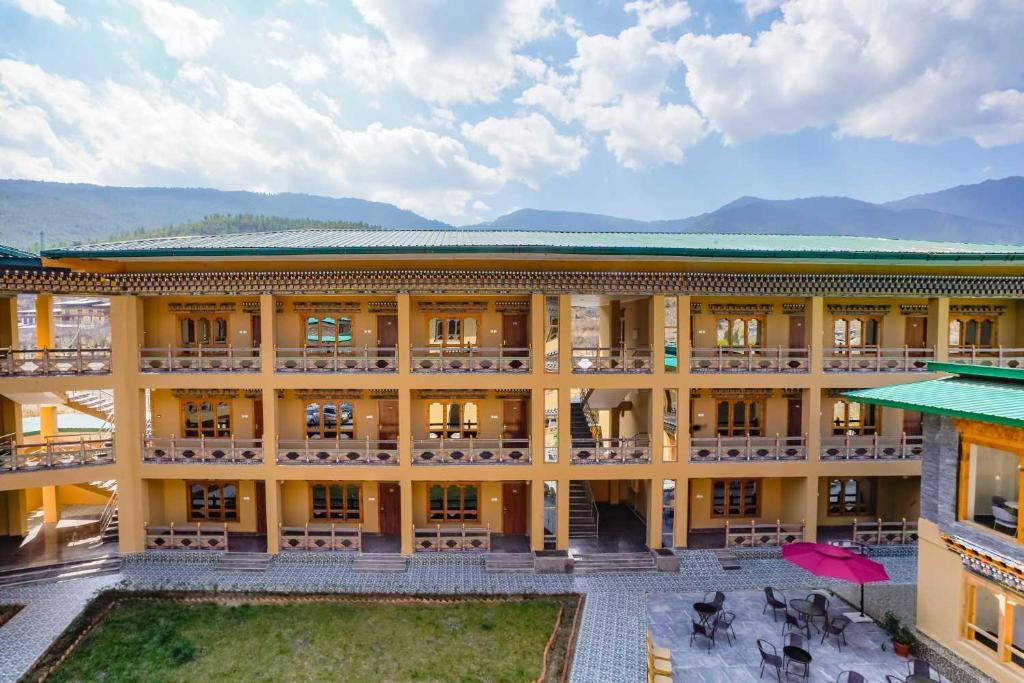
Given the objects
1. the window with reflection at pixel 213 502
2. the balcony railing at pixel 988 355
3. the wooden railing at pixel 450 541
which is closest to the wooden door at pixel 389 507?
the wooden railing at pixel 450 541

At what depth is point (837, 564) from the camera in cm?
1293

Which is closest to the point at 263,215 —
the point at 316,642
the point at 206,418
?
the point at 206,418

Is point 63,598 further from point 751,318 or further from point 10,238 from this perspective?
point 10,238

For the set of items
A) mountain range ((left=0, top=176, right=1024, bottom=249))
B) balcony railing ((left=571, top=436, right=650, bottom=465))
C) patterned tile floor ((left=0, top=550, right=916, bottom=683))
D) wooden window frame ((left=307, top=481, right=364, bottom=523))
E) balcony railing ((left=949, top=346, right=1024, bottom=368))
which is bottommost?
patterned tile floor ((left=0, top=550, right=916, bottom=683))

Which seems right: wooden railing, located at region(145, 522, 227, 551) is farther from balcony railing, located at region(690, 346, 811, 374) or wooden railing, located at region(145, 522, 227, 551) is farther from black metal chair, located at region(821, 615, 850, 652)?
black metal chair, located at region(821, 615, 850, 652)

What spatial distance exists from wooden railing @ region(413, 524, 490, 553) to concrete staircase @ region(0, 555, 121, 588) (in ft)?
31.2

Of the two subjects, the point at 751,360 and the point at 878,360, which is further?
the point at 751,360

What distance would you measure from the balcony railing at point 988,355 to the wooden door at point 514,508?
16240 mm

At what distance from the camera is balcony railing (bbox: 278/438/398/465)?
17.0 metres

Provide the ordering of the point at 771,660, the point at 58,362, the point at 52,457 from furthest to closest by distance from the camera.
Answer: the point at 52,457, the point at 58,362, the point at 771,660

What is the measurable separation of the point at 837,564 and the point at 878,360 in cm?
801

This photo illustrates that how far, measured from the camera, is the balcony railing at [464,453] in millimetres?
17000

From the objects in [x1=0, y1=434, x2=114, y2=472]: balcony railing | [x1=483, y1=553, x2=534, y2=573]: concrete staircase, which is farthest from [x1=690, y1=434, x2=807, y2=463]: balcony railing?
[x1=0, y1=434, x2=114, y2=472]: balcony railing

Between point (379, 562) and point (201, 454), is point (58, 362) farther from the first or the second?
point (379, 562)
